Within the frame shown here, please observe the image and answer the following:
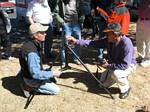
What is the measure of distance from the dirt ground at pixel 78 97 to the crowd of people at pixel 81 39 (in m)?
0.20

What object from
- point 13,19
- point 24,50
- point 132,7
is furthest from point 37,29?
point 132,7

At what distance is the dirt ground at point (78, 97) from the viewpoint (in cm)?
671

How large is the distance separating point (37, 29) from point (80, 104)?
4.75 ft

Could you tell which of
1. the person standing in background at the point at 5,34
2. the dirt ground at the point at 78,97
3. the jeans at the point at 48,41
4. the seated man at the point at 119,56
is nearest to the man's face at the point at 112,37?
the seated man at the point at 119,56

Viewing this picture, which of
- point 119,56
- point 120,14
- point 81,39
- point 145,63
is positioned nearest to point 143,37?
point 145,63

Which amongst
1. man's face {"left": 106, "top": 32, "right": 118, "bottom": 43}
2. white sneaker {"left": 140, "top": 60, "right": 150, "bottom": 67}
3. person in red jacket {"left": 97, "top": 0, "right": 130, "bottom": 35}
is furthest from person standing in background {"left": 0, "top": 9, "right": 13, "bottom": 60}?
white sneaker {"left": 140, "top": 60, "right": 150, "bottom": 67}

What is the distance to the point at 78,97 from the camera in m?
7.11

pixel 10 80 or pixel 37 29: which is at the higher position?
pixel 37 29

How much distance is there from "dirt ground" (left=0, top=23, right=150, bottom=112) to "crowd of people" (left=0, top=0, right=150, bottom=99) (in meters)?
0.20

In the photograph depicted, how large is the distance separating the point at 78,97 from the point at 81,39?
1.65 metres

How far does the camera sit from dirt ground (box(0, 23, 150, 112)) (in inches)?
264

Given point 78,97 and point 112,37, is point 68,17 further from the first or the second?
point 78,97

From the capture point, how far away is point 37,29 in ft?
21.8

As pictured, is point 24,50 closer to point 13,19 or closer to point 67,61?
point 67,61
